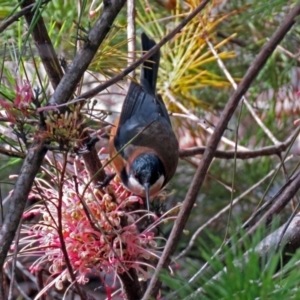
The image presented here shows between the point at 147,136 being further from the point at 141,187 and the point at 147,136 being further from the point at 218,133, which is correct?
the point at 218,133

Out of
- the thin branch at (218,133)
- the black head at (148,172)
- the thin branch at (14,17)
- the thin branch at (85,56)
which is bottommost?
the black head at (148,172)

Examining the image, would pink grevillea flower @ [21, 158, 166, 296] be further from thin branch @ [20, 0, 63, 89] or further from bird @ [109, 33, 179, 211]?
bird @ [109, 33, 179, 211]

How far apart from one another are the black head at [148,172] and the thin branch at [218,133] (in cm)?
85

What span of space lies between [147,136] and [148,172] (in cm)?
22

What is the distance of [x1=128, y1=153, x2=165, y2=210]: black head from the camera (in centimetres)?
175

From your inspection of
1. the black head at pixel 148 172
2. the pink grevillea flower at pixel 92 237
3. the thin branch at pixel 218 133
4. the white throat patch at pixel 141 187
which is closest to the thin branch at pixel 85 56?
the thin branch at pixel 218 133

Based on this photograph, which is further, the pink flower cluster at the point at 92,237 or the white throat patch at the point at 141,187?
the white throat patch at the point at 141,187

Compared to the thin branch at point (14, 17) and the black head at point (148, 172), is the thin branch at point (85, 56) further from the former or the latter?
the black head at point (148, 172)

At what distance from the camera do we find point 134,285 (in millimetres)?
1309

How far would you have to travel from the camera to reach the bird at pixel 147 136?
189 cm

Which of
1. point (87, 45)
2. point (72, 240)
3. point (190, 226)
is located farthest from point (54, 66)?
point (190, 226)

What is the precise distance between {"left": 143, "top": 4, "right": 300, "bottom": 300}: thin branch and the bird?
38.2 inches

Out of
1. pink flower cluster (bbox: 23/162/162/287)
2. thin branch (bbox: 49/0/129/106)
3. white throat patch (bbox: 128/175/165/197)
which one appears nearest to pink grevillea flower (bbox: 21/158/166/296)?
pink flower cluster (bbox: 23/162/162/287)

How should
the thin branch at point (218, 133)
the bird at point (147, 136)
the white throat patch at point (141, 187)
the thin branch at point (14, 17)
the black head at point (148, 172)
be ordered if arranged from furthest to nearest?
1. the bird at point (147, 136)
2. the black head at point (148, 172)
3. the white throat patch at point (141, 187)
4. the thin branch at point (14, 17)
5. the thin branch at point (218, 133)
